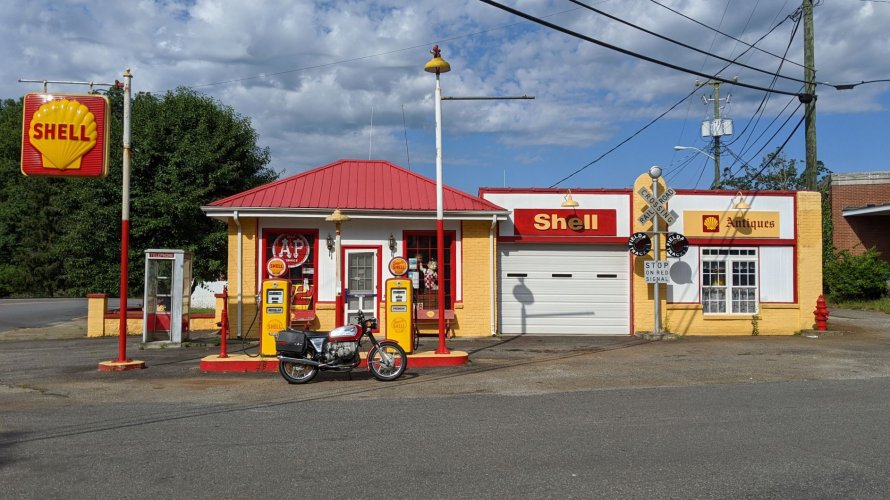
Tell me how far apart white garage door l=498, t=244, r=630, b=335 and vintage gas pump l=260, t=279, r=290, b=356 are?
6900 mm

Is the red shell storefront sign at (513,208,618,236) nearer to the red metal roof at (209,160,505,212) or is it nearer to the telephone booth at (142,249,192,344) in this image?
the red metal roof at (209,160,505,212)

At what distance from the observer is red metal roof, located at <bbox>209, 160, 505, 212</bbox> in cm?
1723

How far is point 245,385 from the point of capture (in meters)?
11.2

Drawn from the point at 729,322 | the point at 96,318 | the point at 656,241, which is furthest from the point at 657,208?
the point at 96,318

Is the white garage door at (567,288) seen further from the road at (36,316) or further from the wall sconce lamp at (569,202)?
the road at (36,316)

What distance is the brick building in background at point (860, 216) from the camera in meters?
30.7

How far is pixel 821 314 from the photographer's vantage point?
18.3 m

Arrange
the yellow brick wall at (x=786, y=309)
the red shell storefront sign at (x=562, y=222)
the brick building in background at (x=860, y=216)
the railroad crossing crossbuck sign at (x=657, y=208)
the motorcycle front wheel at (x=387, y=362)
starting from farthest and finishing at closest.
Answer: the brick building in background at (x=860, y=216) < the yellow brick wall at (x=786, y=309) < the red shell storefront sign at (x=562, y=222) < the railroad crossing crossbuck sign at (x=657, y=208) < the motorcycle front wheel at (x=387, y=362)

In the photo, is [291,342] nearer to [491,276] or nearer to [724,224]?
[491,276]

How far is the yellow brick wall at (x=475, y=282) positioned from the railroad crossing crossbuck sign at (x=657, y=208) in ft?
12.9

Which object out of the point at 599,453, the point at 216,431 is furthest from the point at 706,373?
the point at 216,431

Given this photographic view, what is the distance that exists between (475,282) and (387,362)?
6546mm

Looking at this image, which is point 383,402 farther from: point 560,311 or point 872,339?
point 872,339

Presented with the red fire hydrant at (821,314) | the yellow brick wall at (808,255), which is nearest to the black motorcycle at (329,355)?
the red fire hydrant at (821,314)
